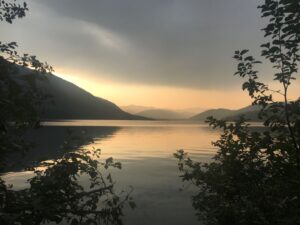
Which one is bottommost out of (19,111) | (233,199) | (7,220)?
(233,199)

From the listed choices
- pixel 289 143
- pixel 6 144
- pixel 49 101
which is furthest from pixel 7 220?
pixel 289 143

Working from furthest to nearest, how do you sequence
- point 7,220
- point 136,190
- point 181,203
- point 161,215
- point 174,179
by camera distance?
point 174,179 → point 136,190 → point 181,203 → point 161,215 → point 7,220

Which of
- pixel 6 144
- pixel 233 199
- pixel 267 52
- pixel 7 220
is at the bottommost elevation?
pixel 233 199

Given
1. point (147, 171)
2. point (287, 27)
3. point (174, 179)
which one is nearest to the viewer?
point (287, 27)

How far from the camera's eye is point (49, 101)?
270 inches

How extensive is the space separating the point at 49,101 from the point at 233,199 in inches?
231

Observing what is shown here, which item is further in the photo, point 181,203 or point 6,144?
point 181,203

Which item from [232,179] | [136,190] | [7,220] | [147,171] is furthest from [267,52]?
[147,171]

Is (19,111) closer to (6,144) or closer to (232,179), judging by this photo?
(6,144)

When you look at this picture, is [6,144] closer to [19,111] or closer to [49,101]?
[19,111]

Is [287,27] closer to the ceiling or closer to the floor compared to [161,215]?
closer to the ceiling

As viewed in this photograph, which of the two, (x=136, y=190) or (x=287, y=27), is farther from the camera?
(x=136, y=190)

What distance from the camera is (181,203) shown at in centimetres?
2584

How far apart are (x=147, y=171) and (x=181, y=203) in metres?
17.7
